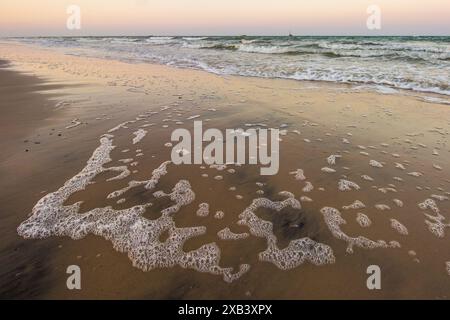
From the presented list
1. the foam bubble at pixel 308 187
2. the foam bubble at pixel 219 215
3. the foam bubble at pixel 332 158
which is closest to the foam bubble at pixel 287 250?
the foam bubble at pixel 219 215

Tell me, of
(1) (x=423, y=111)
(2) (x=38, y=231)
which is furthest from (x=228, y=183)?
(1) (x=423, y=111)

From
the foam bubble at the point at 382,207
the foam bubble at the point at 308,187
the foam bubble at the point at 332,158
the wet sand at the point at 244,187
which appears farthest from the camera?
the foam bubble at the point at 332,158

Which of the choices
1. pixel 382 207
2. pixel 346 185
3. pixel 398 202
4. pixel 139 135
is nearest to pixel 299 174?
pixel 346 185

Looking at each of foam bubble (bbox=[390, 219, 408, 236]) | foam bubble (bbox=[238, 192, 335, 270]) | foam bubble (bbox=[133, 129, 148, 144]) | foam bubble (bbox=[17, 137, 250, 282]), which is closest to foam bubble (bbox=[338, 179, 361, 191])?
foam bubble (bbox=[390, 219, 408, 236])

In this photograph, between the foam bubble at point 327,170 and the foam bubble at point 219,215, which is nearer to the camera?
the foam bubble at point 219,215

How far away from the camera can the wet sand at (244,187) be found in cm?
258

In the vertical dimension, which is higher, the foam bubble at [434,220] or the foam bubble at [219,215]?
the foam bubble at [219,215]

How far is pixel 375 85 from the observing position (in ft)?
38.7

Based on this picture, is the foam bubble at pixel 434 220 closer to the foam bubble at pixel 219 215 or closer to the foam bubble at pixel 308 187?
the foam bubble at pixel 308 187

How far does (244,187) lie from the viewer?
412 cm

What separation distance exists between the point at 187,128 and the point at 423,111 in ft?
20.3

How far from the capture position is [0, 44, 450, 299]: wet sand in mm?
2580

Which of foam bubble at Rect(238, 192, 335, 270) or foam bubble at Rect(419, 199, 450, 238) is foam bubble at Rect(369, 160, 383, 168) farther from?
foam bubble at Rect(238, 192, 335, 270)
